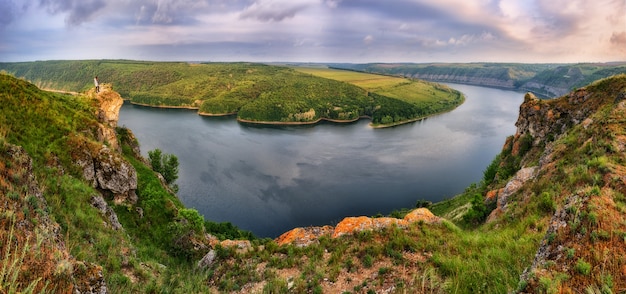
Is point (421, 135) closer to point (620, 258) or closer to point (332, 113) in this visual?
point (332, 113)


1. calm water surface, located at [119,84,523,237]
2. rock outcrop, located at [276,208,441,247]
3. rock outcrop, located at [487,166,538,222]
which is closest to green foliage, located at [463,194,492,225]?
rock outcrop, located at [487,166,538,222]

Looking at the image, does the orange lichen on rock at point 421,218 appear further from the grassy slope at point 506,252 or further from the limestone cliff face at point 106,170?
the limestone cliff face at point 106,170

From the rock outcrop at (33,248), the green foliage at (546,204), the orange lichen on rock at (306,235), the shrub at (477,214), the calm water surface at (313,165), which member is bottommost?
the calm water surface at (313,165)

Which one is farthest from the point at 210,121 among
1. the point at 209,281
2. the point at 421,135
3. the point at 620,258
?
the point at 620,258

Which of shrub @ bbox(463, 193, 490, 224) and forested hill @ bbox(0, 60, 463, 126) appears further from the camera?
forested hill @ bbox(0, 60, 463, 126)

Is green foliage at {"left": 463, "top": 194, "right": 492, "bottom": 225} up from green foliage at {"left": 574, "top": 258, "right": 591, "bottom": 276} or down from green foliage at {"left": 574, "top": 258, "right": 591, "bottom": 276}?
down

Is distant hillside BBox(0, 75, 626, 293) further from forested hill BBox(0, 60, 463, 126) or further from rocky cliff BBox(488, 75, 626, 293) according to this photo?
forested hill BBox(0, 60, 463, 126)

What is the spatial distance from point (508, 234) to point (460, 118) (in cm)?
12095

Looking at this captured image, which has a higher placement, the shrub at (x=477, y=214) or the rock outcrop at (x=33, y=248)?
the rock outcrop at (x=33, y=248)

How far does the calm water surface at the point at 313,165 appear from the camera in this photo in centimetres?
4722

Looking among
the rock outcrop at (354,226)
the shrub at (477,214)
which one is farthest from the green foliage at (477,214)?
the rock outcrop at (354,226)

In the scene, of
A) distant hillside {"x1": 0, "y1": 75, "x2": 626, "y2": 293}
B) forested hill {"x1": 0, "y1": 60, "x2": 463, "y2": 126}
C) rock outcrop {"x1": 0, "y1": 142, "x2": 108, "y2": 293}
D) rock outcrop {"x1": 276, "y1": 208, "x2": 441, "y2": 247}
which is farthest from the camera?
forested hill {"x1": 0, "y1": 60, "x2": 463, "y2": 126}

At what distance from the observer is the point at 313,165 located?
66.2 m

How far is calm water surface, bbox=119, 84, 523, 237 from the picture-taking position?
155 feet
